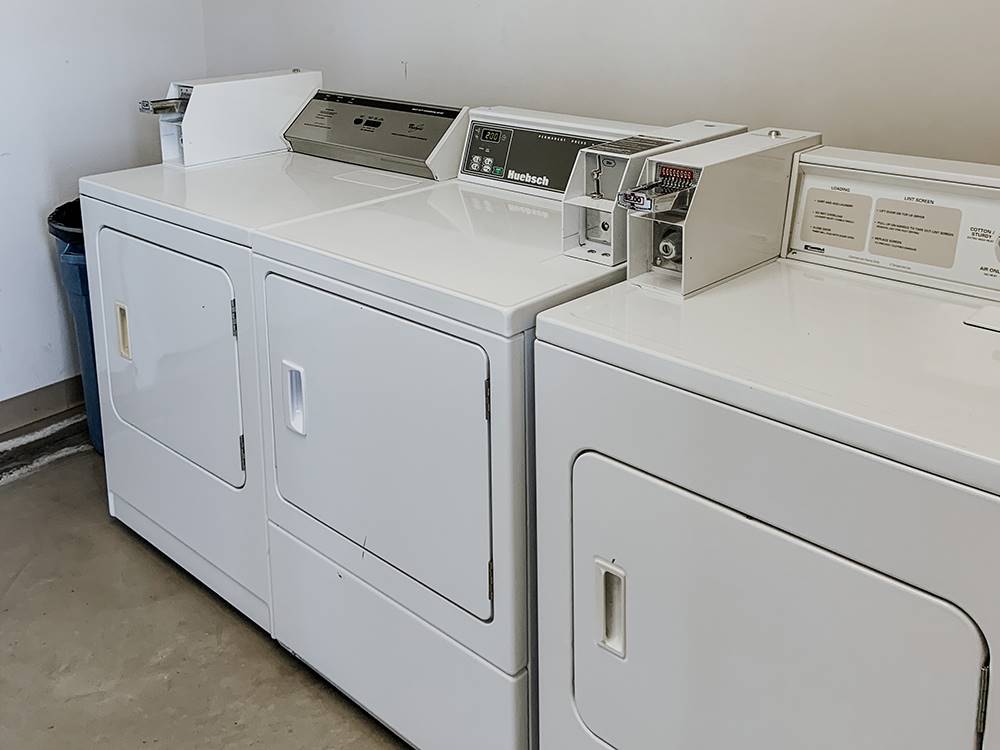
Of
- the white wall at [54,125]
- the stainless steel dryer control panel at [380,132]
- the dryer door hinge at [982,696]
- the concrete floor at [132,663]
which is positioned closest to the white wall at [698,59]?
the stainless steel dryer control panel at [380,132]

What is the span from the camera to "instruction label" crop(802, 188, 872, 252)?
1.79 meters

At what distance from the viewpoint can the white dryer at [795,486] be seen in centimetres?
125

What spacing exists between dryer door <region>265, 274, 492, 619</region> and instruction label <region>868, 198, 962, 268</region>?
69 cm

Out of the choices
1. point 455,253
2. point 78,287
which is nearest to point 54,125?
point 78,287

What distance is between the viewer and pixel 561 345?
1.59 meters

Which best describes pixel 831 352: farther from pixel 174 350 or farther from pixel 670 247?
pixel 174 350

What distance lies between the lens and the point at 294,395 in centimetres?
214

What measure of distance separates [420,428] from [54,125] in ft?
6.97

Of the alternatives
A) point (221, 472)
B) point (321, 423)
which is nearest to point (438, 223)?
point (321, 423)

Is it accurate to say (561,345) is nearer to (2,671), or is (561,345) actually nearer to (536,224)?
(536,224)

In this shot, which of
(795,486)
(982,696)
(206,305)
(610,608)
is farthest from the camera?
(206,305)

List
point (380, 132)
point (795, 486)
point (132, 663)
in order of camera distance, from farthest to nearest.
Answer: point (380, 132) < point (132, 663) < point (795, 486)

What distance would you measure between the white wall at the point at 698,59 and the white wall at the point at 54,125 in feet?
1.71

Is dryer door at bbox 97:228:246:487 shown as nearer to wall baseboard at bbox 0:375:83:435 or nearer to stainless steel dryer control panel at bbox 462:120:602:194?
stainless steel dryer control panel at bbox 462:120:602:194
